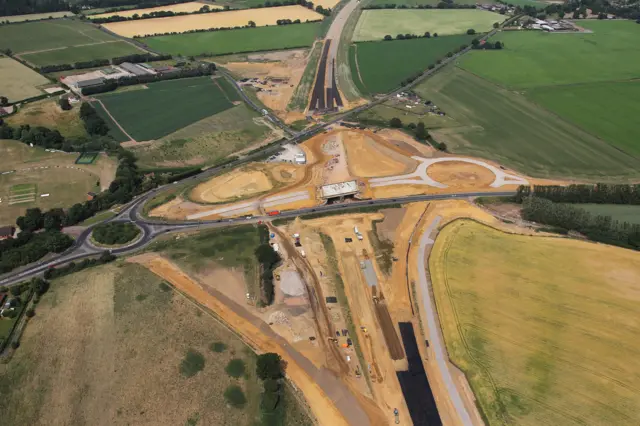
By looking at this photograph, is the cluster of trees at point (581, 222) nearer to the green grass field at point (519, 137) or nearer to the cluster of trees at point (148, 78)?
the green grass field at point (519, 137)

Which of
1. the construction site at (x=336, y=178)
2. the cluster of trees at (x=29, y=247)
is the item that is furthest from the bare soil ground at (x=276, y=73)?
the cluster of trees at (x=29, y=247)

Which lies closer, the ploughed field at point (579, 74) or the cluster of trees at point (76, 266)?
the cluster of trees at point (76, 266)

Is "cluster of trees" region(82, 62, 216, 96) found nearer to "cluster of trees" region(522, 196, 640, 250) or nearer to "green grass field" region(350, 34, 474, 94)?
"green grass field" region(350, 34, 474, 94)

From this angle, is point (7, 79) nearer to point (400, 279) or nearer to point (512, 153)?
point (400, 279)

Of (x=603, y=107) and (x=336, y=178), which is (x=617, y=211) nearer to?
(x=603, y=107)

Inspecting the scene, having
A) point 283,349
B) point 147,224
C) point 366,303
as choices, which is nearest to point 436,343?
point 366,303

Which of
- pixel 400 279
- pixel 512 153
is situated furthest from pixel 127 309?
pixel 512 153
